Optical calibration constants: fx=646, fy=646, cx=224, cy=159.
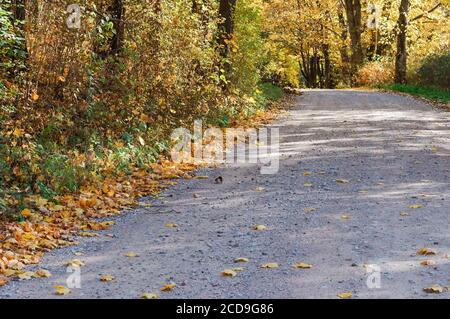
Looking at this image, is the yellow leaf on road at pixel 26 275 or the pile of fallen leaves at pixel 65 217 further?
the pile of fallen leaves at pixel 65 217

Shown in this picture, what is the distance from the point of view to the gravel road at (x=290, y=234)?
564 centimetres

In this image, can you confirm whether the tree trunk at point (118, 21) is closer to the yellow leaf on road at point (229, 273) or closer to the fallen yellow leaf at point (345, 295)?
the yellow leaf on road at point (229, 273)

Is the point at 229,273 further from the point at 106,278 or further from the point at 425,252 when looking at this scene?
the point at 425,252

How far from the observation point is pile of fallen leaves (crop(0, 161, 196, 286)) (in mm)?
6543

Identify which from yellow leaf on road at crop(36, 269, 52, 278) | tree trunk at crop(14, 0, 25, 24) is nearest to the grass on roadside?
tree trunk at crop(14, 0, 25, 24)

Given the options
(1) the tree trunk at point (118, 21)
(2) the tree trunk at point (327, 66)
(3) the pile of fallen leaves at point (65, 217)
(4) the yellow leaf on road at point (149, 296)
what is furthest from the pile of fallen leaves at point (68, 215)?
(2) the tree trunk at point (327, 66)

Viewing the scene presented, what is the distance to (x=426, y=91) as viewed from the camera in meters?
27.2

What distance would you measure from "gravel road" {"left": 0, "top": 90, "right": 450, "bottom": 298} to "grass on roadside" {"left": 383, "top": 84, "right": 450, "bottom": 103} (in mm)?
12604

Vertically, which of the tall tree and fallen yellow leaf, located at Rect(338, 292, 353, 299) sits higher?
the tall tree

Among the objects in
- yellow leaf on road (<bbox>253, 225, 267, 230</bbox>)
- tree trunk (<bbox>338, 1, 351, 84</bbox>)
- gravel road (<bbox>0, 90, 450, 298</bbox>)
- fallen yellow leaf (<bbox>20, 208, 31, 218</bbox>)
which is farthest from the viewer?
tree trunk (<bbox>338, 1, 351, 84</bbox>)

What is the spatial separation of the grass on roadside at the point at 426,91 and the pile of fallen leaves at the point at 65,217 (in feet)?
53.3

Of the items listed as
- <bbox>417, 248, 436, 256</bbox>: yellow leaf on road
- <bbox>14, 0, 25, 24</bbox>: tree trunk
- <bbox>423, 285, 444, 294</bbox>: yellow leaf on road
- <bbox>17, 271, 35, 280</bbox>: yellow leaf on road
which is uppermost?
<bbox>14, 0, 25, 24</bbox>: tree trunk

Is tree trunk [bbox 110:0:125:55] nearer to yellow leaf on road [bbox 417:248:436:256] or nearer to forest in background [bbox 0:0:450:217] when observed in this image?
forest in background [bbox 0:0:450:217]
